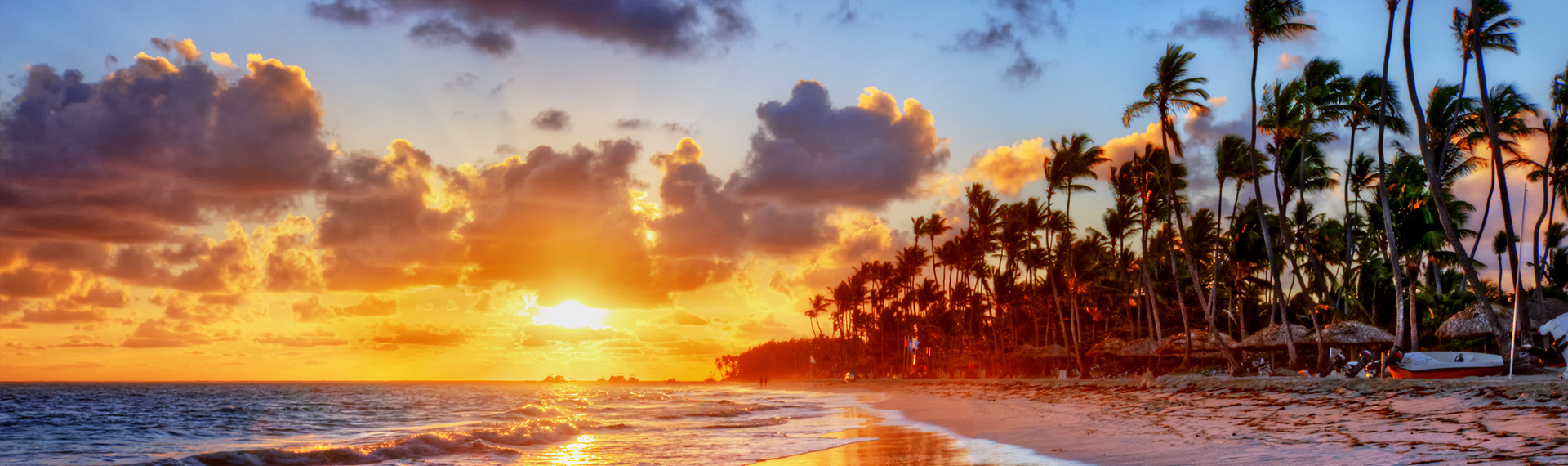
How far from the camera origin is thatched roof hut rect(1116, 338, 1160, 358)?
40.1m

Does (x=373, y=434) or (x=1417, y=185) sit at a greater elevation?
(x=1417, y=185)

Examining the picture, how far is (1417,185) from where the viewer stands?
35.7 metres

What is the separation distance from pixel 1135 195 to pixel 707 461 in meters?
33.3

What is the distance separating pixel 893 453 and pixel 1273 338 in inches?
959

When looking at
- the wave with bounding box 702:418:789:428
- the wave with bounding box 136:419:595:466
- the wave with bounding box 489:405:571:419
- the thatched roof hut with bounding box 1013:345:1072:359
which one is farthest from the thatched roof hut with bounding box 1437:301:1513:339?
the wave with bounding box 489:405:571:419

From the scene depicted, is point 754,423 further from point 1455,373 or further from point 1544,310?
point 1544,310

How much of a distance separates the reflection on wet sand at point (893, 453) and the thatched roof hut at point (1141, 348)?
84.8 ft

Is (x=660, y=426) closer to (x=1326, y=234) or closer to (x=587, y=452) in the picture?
(x=587, y=452)

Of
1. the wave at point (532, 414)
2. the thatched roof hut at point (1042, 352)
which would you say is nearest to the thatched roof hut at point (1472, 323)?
the thatched roof hut at point (1042, 352)

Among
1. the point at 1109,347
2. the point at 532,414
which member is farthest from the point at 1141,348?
the point at 532,414

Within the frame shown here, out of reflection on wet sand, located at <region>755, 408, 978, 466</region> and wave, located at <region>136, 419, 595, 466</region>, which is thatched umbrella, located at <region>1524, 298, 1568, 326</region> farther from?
wave, located at <region>136, 419, 595, 466</region>

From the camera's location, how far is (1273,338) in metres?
32.0

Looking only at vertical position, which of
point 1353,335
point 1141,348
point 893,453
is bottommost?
point 893,453

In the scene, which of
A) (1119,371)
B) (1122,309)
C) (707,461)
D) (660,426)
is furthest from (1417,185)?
(707,461)
